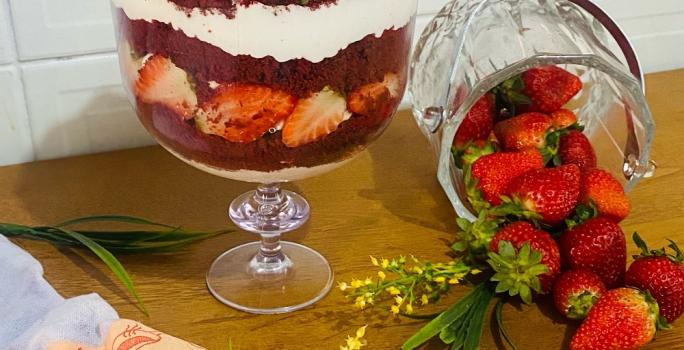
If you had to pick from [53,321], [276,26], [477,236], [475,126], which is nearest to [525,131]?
[475,126]

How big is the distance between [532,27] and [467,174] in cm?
18

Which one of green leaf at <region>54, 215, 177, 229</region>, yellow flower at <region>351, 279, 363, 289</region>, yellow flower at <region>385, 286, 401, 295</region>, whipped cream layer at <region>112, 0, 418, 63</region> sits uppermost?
whipped cream layer at <region>112, 0, 418, 63</region>

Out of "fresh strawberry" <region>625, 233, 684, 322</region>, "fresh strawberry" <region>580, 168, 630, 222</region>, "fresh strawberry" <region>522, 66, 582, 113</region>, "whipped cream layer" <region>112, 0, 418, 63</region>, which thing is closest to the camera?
"whipped cream layer" <region>112, 0, 418, 63</region>

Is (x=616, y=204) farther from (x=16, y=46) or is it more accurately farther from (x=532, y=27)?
(x=16, y=46)

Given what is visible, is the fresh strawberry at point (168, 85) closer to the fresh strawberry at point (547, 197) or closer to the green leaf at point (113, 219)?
the green leaf at point (113, 219)

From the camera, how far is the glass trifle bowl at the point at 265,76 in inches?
21.8

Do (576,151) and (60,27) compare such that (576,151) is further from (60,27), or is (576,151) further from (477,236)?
(60,27)

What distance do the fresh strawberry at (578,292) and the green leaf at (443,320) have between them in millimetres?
64

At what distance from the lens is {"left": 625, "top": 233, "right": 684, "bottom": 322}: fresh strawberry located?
0.65m

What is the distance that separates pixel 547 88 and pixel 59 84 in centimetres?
51

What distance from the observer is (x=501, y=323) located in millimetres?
672

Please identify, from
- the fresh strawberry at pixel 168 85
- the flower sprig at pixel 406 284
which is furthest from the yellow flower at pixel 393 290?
the fresh strawberry at pixel 168 85

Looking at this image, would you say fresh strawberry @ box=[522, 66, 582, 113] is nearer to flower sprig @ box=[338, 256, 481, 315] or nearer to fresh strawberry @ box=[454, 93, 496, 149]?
fresh strawberry @ box=[454, 93, 496, 149]

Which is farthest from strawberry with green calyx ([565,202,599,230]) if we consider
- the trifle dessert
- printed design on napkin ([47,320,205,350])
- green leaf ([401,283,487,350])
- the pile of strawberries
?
printed design on napkin ([47,320,205,350])
